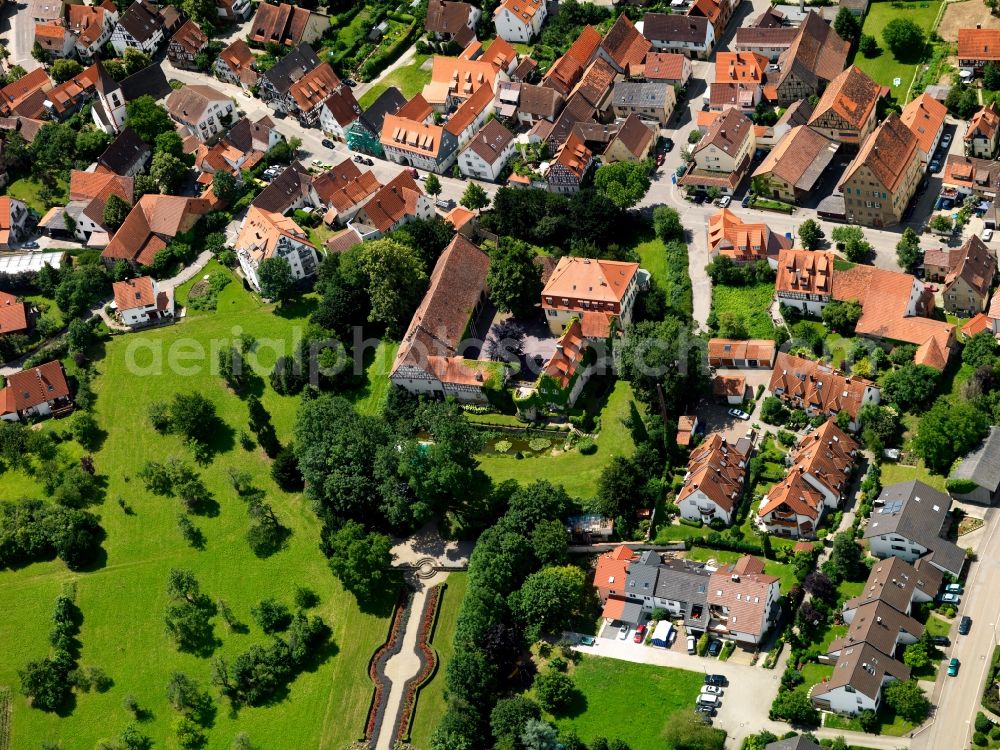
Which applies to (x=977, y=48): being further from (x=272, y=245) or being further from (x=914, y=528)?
(x=272, y=245)

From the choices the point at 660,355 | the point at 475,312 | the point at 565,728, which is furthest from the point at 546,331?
the point at 565,728

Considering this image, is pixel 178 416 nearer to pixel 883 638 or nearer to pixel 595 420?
pixel 595 420

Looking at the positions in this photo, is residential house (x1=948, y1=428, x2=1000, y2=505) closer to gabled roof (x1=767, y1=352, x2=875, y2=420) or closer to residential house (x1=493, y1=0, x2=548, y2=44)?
gabled roof (x1=767, y1=352, x2=875, y2=420)

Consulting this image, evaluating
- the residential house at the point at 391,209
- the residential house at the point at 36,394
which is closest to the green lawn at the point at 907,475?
the residential house at the point at 391,209

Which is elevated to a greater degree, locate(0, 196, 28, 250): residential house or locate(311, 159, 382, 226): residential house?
locate(311, 159, 382, 226): residential house

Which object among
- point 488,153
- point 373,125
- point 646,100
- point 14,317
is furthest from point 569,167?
point 14,317
